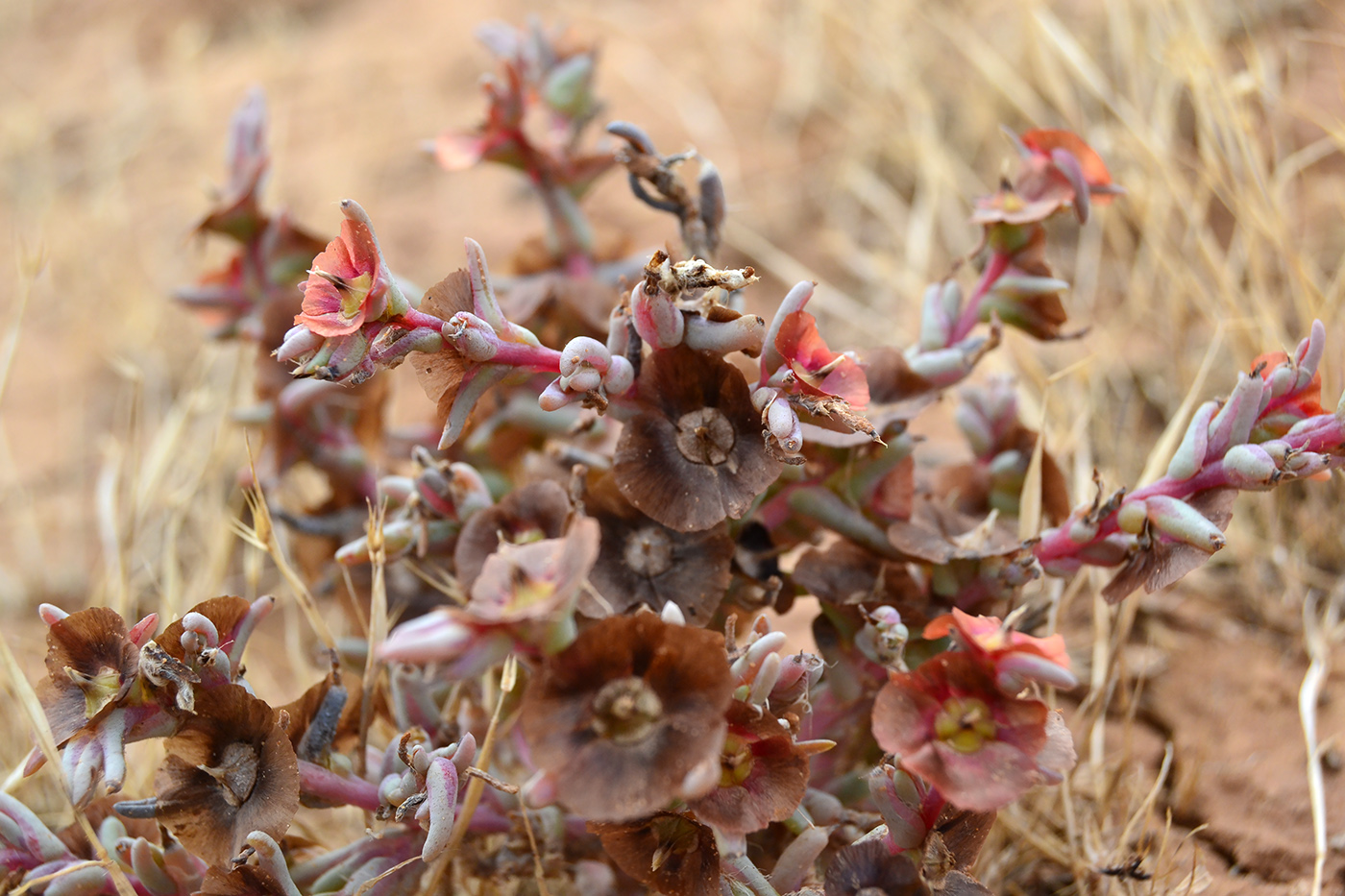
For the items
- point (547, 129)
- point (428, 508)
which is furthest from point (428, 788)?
point (547, 129)

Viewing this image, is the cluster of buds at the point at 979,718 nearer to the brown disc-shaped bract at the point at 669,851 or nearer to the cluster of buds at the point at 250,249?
the brown disc-shaped bract at the point at 669,851

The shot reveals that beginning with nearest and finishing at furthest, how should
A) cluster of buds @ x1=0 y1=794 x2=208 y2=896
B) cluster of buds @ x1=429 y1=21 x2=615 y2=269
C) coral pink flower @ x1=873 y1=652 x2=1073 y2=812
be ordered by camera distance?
coral pink flower @ x1=873 y1=652 x2=1073 y2=812 < cluster of buds @ x1=0 y1=794 x2=208 y2=896 < cluster of buds @ x1=429 y1=21 x2=615 y2=269

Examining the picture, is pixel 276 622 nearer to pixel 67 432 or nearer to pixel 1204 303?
pixel 67 432

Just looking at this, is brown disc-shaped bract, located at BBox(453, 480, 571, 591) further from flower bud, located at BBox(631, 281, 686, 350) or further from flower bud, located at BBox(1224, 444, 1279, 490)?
flower bud, located at BBox(1224, 444, 1279, 490)

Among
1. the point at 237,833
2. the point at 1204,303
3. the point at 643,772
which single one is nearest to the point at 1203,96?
the point at 1204,303

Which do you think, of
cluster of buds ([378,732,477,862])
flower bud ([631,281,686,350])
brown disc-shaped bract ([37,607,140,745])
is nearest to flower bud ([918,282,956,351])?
flower bud ([631,281,686,350])

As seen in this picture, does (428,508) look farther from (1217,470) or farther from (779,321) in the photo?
(1217,470)

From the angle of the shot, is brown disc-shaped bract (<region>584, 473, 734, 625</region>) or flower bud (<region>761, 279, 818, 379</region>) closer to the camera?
flower bud (<region>761, 279, 818, 379</region>)

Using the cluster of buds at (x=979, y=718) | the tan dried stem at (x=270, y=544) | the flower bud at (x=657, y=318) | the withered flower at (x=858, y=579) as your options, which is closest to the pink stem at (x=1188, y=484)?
the withered flower at (x=858, y=579)
